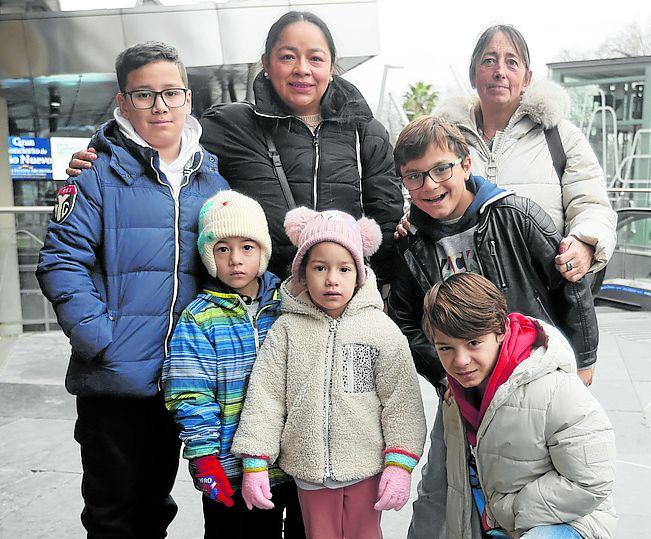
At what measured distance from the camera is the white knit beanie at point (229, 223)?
2277 millimetres

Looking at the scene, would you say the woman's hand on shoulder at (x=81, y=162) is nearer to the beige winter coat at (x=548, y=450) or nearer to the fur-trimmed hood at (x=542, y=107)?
Answer: the fur-trimmed hood at (x=542, y=107)

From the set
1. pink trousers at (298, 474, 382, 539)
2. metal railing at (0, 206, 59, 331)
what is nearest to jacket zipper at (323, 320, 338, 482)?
pink trousers at (298, 474, 382, 539)

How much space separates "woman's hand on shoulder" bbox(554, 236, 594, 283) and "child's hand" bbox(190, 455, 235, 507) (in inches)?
54.0

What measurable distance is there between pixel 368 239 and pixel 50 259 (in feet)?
3.60

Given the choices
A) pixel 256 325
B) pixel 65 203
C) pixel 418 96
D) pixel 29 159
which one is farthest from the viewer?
pixel 418 96

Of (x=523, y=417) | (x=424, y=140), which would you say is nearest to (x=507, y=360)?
(x=523, y=417)

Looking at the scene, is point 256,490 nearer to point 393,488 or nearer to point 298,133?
point 393,488

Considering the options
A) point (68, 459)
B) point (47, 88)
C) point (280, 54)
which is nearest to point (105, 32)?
point (47, 88)

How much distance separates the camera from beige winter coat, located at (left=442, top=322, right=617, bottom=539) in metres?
1.98

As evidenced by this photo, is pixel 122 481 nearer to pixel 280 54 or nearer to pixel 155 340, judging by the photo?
pixel 155 340

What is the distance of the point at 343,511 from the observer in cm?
242

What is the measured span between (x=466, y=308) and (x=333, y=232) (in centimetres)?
52

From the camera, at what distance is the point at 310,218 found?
2.40 m

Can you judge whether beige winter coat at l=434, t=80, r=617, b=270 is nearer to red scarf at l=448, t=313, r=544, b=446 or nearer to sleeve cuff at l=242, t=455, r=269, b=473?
red scarf at l=448, t=313, r=544, b=446
